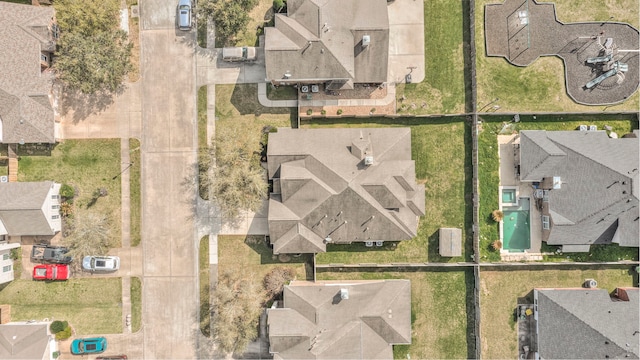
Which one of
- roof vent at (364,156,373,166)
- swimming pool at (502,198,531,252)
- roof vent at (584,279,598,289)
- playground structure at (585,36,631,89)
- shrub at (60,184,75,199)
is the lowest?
roof vent at (584,279,598,289)

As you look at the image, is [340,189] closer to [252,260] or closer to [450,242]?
[252,260]

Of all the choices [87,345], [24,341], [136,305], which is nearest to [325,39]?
[136,305]

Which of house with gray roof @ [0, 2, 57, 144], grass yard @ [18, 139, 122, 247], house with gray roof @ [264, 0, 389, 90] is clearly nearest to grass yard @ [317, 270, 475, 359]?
house with gray roof @ [264, 0, 389, 90]

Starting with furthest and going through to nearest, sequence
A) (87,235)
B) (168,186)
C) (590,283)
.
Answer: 1. (168,186)
2. (590,283)
3. (87,235)

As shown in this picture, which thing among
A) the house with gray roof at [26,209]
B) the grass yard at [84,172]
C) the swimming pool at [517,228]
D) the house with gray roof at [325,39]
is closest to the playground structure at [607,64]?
the swimming pool at [517,228]

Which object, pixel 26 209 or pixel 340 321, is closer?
pixel 340 321

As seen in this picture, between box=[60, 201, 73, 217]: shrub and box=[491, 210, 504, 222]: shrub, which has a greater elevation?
box=[60, 201, 73, 217]: shrub

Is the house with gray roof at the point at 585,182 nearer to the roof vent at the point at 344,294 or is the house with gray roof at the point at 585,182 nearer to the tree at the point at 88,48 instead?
the roof vent at the point at 344,294

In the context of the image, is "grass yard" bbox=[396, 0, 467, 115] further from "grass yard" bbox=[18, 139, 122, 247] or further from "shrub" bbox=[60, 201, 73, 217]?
"shrub" bbox=[60, 201, 73, 217]
